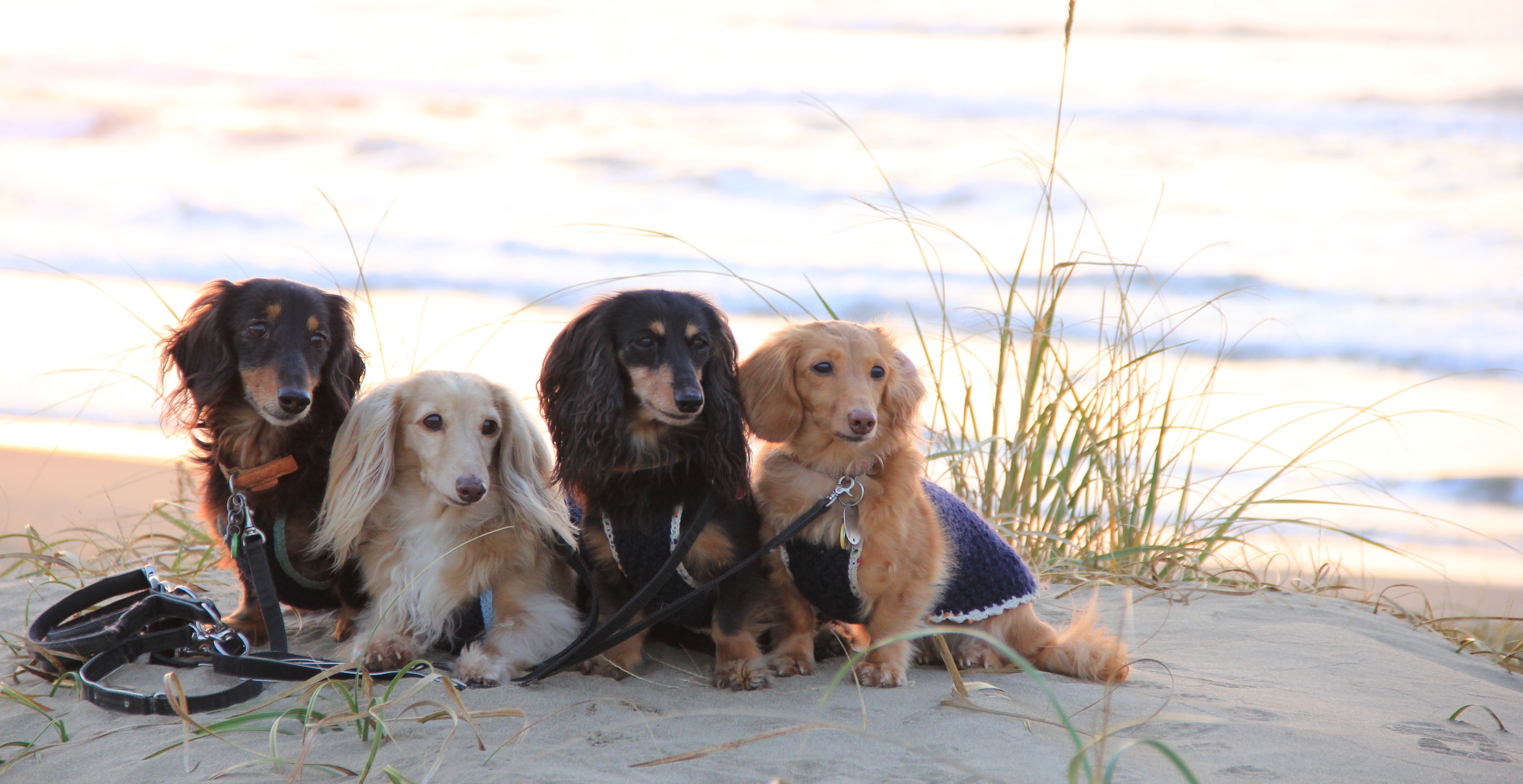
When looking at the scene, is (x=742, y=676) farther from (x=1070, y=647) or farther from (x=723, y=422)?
(x=1070, y=647)

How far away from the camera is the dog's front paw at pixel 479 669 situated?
260 centimetres

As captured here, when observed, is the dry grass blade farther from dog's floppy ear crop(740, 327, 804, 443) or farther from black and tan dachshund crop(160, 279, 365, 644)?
black and tan dachshund crop(160, 279, 365, 644)

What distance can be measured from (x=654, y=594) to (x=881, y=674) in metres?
0.64

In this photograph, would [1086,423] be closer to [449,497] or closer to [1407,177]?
[449,497]

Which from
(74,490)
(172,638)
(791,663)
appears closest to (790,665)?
(791,663)

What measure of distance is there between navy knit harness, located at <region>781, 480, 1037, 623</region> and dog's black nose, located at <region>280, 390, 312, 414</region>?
4.24ft

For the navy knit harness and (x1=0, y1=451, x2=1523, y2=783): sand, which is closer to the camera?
(x1=0, y1=451, x2=1523, y2=783): sand

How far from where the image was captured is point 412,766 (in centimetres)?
204

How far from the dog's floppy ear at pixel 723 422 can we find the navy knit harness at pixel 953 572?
0.81ft

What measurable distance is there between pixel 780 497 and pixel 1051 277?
1.96 metres

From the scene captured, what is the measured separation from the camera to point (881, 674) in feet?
8.94

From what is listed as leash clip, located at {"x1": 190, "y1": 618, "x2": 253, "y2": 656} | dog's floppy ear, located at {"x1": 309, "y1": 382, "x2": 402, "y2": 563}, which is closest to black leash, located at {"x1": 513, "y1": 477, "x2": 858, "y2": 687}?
dog's floppy ear, located at {"x1": 309, "y1": 382, "x2": 402, "y2": 563}

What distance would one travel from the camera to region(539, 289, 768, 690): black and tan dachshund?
267 centimetres

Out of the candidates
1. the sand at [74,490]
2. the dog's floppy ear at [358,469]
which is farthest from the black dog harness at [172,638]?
the sand at [74,490]
